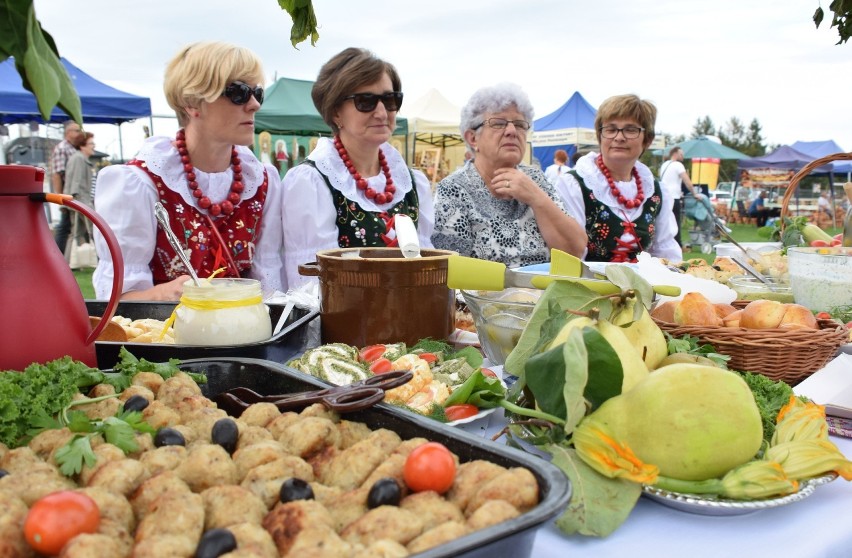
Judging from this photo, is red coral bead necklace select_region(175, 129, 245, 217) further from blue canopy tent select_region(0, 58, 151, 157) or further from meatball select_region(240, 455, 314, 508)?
blue canopy tent select_region(0, 58, 151, 157)

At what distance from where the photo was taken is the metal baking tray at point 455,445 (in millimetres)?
594

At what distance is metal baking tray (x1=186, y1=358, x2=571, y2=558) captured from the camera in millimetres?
594

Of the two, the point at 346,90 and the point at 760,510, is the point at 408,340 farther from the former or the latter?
the point at 346,90

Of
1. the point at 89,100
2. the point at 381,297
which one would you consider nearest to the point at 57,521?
the point at 381,297

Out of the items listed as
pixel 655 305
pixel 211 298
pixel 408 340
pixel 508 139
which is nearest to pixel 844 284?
pixel 655 305

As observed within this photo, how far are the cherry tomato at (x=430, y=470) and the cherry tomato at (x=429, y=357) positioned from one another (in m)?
0.64

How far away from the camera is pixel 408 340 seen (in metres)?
1.57

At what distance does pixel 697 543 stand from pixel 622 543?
0.30ft

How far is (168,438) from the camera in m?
0.85

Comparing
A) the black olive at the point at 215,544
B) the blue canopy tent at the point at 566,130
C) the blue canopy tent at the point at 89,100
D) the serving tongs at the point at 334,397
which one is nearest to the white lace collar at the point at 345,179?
the serving tongs at the point at 334,397

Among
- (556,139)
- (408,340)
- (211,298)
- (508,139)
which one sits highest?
(556,139)

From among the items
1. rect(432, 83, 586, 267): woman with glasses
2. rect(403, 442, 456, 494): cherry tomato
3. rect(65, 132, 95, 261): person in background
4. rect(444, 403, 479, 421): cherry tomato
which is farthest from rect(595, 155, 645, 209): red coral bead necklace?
rect(65, 132, 95, 261): person in background

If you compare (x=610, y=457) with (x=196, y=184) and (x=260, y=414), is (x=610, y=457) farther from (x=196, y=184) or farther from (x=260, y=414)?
(x=196, y=184)

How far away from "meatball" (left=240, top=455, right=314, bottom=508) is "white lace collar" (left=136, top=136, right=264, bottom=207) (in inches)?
84.5
